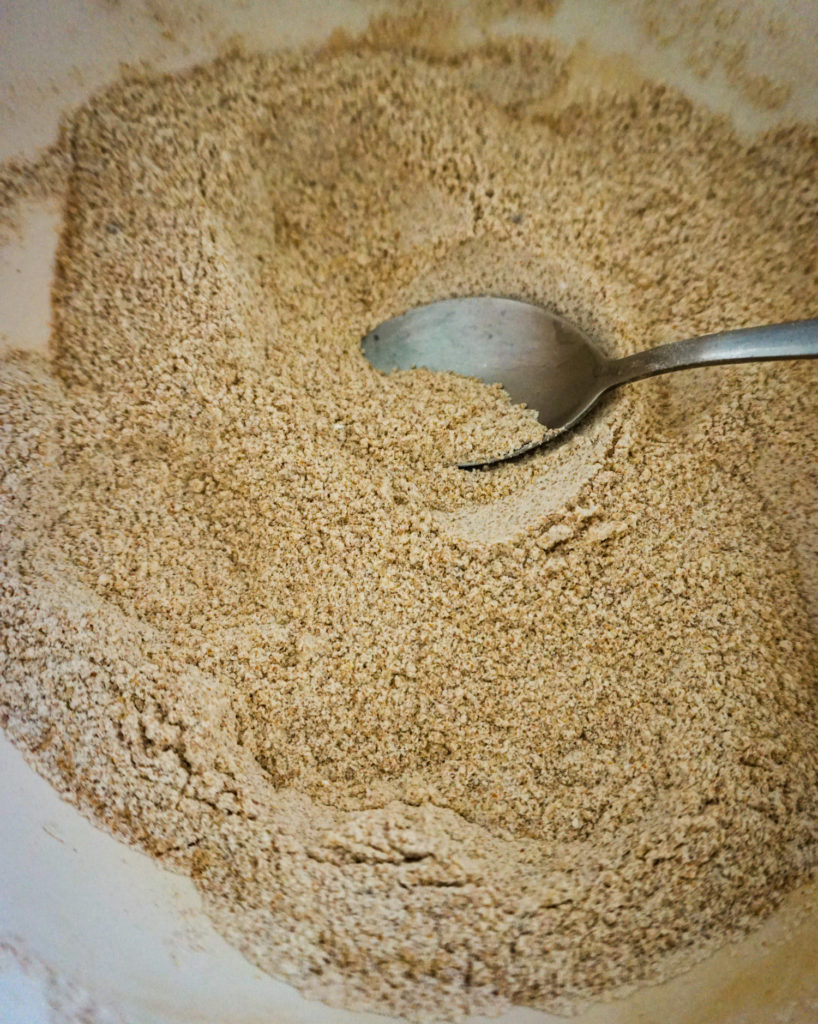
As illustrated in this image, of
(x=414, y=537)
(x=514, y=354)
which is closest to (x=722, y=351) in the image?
(x=514, y=354)

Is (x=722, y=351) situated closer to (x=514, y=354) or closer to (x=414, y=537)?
(x=514, y=354)

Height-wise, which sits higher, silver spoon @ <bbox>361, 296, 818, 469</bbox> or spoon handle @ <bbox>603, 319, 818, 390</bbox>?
silver spoon @ <bbox>361, 296, 818, 469</bbox>

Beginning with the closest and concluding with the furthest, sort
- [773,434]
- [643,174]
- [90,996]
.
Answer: [90,996]
[773,434]
[643,174]

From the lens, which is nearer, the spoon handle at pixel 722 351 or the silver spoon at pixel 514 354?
the spoon handle at pixel 722 351

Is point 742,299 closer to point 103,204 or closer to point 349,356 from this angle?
point 349,356

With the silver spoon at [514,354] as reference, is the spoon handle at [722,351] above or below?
below

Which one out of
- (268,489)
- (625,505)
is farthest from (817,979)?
(268,489)
